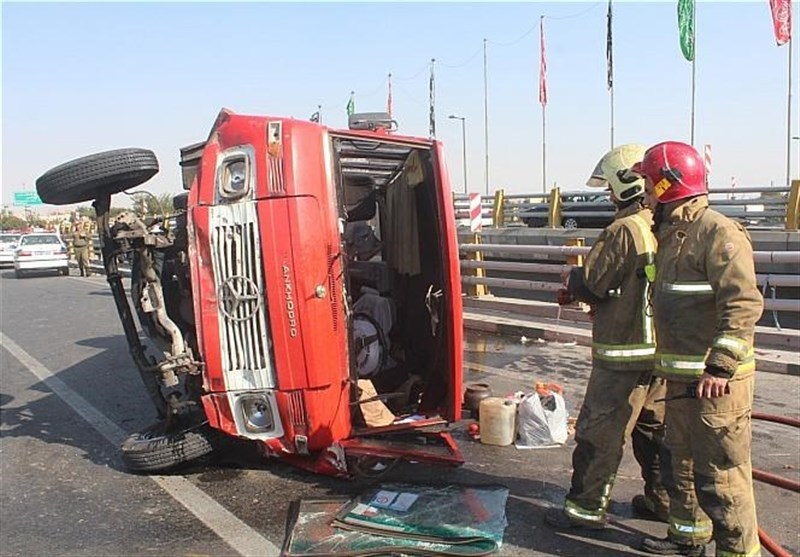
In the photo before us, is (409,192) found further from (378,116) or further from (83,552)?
(83,552)

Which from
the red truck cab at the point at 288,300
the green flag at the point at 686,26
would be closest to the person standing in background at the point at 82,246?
the red truck cab at the point at 288,300

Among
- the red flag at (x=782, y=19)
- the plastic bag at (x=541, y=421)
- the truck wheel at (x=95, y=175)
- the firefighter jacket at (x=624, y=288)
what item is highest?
the red flag at (x=782, y=19)

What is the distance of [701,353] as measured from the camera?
124 inches

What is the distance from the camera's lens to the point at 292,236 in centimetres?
378

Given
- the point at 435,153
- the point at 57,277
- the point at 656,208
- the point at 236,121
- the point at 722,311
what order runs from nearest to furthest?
the point at 722,311, the point at 656,208, the point at 236,121, the point at 435,153, the point at 57,277

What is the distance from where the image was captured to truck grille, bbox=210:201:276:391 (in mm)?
3818

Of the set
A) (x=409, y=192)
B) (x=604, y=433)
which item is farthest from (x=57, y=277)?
(x=604, y=433)

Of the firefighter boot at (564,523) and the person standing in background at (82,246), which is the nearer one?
the firefighter boot at (564,523)

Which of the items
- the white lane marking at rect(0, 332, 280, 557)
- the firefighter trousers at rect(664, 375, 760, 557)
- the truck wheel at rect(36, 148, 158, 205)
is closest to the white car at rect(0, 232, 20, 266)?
the white lane marking at rect(0, 332, 280, 557)

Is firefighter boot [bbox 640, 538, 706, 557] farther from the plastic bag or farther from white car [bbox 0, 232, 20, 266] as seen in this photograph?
white car [bbox 0, 232, 20, 266]

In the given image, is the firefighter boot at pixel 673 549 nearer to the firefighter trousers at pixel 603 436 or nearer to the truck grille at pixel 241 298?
the firefighter trousers at pixel 603 436

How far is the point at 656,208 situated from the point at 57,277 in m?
22.0

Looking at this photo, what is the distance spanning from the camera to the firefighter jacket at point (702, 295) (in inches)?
114

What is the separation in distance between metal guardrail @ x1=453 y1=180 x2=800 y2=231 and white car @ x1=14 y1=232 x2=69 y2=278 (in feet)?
42.9
